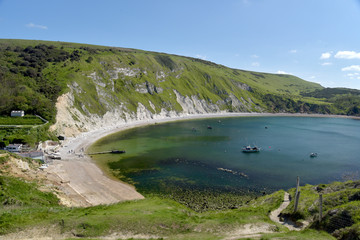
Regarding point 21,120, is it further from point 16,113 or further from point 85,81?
point 85,81

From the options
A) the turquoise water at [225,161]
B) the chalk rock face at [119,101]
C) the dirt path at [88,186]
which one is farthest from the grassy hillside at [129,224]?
the chalk rock face at [119,101]

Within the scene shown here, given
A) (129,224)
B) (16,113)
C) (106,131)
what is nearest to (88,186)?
(129,224)

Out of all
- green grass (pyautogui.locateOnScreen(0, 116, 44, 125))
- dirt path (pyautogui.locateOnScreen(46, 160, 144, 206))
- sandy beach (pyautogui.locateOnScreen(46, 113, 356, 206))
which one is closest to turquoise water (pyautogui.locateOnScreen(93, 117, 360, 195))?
dirt path (pyautogui.locateOnScreen(46, 160, 144, 206))

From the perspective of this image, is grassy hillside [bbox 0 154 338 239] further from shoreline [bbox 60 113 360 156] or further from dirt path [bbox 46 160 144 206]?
shoreline [bbox 60 113 360 156]

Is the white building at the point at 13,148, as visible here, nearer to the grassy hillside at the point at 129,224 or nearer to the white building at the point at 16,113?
the white building at the point at 16,113

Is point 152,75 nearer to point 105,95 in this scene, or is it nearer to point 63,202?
point 105,95

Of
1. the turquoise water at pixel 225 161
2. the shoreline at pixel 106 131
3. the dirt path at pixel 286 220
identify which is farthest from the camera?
the shoreline at pixel 106 131

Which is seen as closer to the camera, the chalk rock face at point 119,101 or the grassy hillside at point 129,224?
the grassy hillside at point 129,224

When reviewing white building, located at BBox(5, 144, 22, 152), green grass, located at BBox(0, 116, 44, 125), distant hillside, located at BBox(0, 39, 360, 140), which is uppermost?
distant hillside, located at BBox(0, 39, 360, 140)

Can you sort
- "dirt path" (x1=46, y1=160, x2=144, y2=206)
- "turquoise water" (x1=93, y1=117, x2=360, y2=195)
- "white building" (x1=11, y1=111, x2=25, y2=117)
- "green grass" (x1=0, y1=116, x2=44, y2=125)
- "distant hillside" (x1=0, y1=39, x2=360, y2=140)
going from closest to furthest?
"dirt path" (x1=46, y1=160, x2=144, y2=206)
"turquoise water" (x1=93, y1=117, x2=360, y2=195)
"green grass" (x1=0, y1=116, x2=44, y2=125)
"white building" (x1=11, y1=111, x2=25, y2=117)
"distant hillside" (x1=0, y1=39, x2=360, y2=140)
